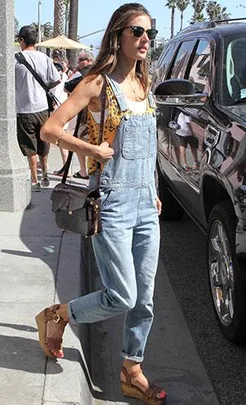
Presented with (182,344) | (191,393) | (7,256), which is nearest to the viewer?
(191,393)

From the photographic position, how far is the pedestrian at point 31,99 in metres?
7.78

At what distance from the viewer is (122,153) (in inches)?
117

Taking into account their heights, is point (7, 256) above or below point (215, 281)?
below

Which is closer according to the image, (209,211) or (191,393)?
(191,393)

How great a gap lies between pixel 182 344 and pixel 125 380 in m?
0.88

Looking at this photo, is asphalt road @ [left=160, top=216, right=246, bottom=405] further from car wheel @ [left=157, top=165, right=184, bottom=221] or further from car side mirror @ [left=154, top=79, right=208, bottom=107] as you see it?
car side mirror @ [left=154, top=79, right=208, bottom=107]

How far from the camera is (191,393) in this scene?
361 centimetres

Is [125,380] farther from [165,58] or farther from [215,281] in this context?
[165,58]

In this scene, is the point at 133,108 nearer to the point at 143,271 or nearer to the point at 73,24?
the point at 143,271

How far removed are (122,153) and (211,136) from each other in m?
1.49

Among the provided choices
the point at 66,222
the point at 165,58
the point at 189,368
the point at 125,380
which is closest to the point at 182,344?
the point at 189,368

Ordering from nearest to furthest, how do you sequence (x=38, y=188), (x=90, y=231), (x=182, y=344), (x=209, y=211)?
1. (x=90, y=231)
2. (x=182, y=344)
3. (x=209, y=211)
4. (x=38, y=188)

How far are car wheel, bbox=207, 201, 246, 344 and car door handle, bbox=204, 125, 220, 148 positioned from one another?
1.38 feet

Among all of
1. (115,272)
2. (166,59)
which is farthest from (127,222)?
(166,59)
